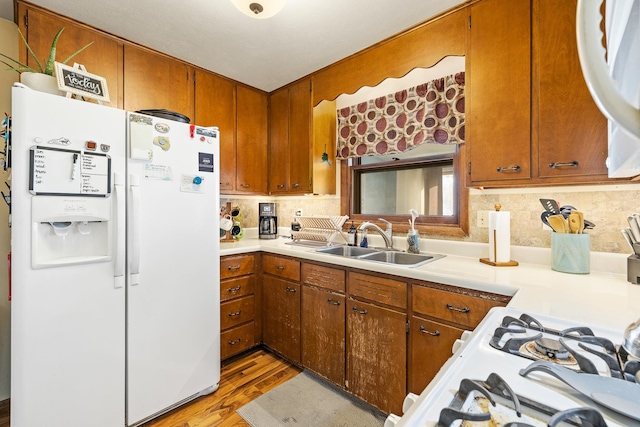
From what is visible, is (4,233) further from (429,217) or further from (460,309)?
(429,217)

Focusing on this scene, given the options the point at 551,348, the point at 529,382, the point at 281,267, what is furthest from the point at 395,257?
the point at 529,382

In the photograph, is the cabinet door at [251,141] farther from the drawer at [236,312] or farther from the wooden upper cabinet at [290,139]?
the drawer at [236,312]

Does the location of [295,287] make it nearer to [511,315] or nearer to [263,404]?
→ [263,404]

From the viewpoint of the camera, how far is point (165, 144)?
1662mm

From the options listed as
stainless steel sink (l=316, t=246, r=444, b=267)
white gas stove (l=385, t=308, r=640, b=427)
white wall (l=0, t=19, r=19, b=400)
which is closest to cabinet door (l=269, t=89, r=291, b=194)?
stainless steel sink (l=316, t=246, r=444, b=267)

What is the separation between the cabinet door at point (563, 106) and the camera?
1.28 meters

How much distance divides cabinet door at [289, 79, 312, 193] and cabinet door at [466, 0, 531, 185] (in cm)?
132

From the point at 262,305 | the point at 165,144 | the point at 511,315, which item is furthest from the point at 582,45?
the point at 262,305

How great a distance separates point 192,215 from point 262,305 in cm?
104

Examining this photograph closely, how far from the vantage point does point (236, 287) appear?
2.23 metres

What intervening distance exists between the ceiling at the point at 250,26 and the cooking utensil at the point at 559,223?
131 centimetres

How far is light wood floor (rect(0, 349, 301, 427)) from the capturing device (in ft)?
5.41

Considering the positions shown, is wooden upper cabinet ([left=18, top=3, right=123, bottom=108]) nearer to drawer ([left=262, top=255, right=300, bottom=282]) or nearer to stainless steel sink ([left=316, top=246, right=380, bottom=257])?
drawer ([left=262, top=255, right=300, bottom=282])

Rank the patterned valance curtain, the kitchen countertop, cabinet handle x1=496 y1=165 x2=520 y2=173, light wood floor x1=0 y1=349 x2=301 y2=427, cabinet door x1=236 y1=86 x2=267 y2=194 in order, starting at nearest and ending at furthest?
the kitchen countertop < cabinet handle x1=496 y1=165 x2=520 y2=173 < light wood floor x1=0 y1=349 x2=301 y2=427 < the patterned valance curtain < cabinet door x1=236 y1=86 x2=267 y2=194
